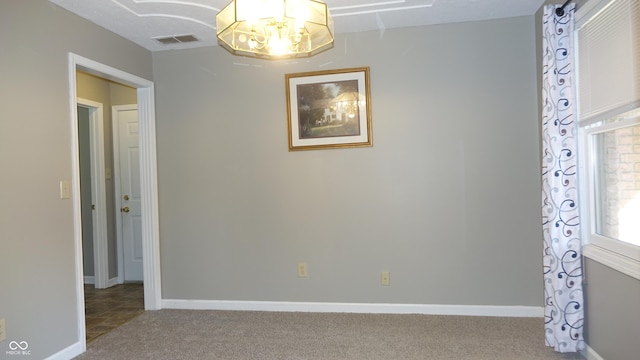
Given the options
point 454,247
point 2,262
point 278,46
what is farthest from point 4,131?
point 454,247

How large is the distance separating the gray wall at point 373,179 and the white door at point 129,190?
1.15 m

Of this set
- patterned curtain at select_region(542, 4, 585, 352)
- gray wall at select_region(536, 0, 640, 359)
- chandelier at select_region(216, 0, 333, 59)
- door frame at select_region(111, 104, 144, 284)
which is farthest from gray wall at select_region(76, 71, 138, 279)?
gray wall at select_region(536, 0, 640, 359)

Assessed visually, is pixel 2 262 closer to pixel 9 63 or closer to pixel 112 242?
pixel 9 63

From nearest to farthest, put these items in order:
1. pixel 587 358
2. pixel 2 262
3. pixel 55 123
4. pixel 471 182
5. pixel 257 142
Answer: pixel 2 262, pixel 587 358, pixel 55 123, pixel 471 182, pixel 257 142

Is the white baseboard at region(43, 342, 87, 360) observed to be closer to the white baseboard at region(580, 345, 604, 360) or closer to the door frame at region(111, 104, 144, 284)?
the door frame at region(111, 104, 144, 284)

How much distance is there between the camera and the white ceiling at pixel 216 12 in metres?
2.80

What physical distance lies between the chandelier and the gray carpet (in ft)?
6.31

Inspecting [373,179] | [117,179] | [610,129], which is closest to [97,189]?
[117,179]

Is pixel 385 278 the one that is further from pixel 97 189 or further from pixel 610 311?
pixel 97 189

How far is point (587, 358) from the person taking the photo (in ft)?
8.09

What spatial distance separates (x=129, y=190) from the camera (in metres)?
4.71

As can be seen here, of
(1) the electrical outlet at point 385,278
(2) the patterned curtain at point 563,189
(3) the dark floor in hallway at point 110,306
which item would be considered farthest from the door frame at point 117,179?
(2) the patterned curtain at point 563,189

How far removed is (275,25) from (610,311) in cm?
233

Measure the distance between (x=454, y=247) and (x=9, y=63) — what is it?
10.8 ft
